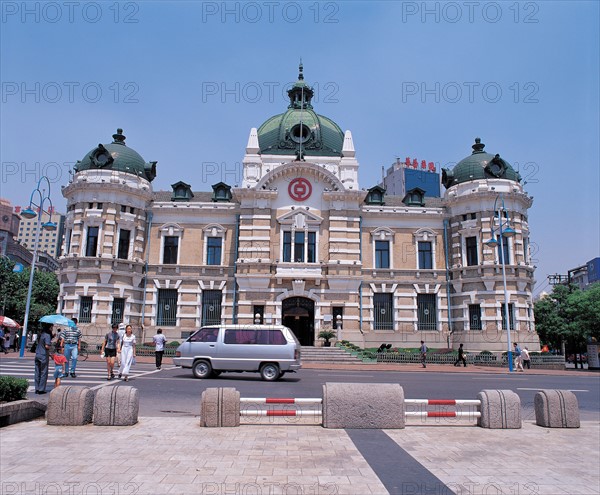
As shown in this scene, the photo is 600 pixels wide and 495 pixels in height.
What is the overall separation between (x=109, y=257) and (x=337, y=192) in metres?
17.7

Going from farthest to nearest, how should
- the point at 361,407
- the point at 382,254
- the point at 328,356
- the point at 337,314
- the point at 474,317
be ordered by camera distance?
the point at 382,254
the point at 337,314
the point at 474,317
the point at 328,356
the point at 361,407

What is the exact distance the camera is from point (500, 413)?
9750mm

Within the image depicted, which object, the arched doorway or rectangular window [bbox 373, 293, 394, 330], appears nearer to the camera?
the arched doorway

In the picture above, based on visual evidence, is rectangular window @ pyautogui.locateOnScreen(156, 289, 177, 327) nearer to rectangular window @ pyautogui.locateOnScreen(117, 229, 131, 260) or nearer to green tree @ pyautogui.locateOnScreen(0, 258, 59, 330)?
rectangular window @ pyautogui.locateOnScreen(117, 229, 131, 260)

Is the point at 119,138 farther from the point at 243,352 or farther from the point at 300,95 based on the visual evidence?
the point at 243,352

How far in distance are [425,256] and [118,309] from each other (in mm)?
24189

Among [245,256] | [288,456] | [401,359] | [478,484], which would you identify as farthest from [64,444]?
[245,256]

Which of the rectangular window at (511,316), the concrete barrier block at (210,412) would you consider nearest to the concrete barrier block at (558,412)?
the concrete barrier block at (210,412)

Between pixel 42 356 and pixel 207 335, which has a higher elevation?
pixel 207 335

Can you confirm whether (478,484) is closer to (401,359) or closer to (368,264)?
(401,359)

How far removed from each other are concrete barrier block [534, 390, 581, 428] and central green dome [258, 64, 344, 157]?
29375mm

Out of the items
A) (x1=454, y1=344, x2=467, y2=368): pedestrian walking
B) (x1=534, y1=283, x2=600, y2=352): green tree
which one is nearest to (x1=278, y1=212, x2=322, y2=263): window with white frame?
(x1=454, y1=344, x2=467, y2=368): pedestrian walking

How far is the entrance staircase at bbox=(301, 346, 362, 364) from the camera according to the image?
3011 centimetres

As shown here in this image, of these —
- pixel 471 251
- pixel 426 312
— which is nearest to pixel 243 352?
pixel 426 312
